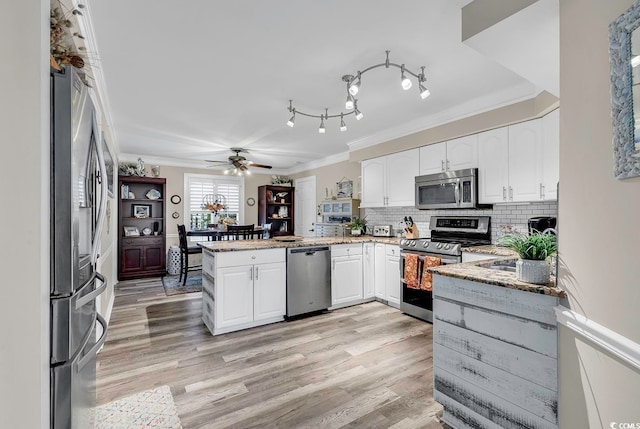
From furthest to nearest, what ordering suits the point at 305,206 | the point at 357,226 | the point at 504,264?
the point at 305,206 → the point at 357,226 → the point at 504,264

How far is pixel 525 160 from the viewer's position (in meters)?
3.11

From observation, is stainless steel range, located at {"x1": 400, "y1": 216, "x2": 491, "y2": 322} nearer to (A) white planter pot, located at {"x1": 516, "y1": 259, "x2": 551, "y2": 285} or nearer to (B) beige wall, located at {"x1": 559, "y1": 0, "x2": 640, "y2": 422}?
(A) white planter pot, located at {"x1": 516, "y1": 259, "x2": 551, "y2": 285}

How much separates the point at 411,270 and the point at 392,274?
466 millimetres

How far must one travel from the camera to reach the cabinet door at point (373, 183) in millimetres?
4789

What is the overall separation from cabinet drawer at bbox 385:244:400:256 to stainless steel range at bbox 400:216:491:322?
0.17 meters

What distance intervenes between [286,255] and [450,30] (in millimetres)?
2665

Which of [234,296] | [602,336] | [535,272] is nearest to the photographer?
[602,336]

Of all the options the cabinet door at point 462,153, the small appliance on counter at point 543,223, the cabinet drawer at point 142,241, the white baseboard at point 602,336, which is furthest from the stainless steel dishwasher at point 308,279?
the cabinet drawer at point 142,241

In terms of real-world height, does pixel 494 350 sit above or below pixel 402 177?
below

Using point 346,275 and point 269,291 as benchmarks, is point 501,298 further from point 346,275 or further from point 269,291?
point 346,275

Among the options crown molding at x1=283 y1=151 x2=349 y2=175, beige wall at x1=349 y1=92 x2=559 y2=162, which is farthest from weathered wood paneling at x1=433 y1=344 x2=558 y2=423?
crown molding at x1=283 y1=151 x2=349 y2=175

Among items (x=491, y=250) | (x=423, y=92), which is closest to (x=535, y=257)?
(x=423, y=92)
